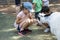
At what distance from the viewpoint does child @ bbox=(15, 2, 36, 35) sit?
5.24 metres

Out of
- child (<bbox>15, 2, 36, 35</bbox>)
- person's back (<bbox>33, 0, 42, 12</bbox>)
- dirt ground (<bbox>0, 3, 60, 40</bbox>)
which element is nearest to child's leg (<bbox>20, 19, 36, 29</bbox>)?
child (<bbox>15, 2, 36, 35</bbox>)

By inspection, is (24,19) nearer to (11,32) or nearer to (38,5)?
(11,32)

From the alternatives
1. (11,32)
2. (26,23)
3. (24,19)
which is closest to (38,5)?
(24,19)

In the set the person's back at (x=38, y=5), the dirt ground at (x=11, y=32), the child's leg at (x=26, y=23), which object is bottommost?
the dirt ground at (x=11, y=32)

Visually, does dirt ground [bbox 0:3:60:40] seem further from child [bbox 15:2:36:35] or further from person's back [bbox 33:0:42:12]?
person's back [bbox 33:0:42:12]

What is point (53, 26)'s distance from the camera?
15.3ft

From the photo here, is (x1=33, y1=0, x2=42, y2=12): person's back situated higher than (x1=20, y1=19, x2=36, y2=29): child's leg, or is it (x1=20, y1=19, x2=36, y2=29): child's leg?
(x1=33, y1=0, x2=42, y2=12): person's back

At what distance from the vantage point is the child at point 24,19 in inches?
206

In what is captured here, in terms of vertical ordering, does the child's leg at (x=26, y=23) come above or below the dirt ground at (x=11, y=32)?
above

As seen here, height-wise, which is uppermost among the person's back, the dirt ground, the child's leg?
the person's back

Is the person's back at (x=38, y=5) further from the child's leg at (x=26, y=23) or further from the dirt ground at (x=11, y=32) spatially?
the child's leg at (x=26, y=23)

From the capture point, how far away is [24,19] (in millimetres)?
5371

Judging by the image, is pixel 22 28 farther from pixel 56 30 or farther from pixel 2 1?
pixel 2 1

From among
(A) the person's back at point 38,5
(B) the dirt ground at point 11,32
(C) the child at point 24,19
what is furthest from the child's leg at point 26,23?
(A) the person's back at point 38,5
